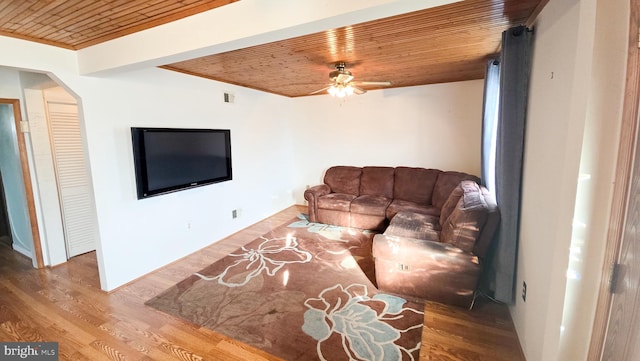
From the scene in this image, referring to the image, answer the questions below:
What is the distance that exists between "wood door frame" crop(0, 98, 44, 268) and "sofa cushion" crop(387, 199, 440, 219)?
449cm

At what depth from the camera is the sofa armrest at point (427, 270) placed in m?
2.23

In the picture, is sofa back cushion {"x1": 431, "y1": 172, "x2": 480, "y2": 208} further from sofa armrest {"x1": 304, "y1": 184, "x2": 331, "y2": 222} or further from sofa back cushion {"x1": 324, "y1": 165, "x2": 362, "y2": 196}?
sofa armrest {"x1": 304, "y1": 184, "x2": 331, "y2": 222}

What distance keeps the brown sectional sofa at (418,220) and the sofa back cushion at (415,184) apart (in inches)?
0.6

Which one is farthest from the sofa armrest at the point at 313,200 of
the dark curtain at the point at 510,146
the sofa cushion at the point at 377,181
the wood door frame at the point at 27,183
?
the wood door frame at the point at 27,183

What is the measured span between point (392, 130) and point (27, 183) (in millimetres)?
5094

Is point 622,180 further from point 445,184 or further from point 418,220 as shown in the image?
point 445,184

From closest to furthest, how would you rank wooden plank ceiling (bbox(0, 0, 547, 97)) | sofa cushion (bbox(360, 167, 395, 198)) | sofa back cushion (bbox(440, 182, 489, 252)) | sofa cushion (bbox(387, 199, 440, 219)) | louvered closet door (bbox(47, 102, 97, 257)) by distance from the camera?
1. wooden plank ceiling (bbox(0, 0, 547, 97))
2. sofa back cushion (bbox(440, 182, 489, 252))
3. louvered closet door (bbox(47, 102, 97, 257))
4. sofa cushion (bbox(387, 199, 440, 219))
5. sofa cushion (bbox(360, 167, 395, 198))

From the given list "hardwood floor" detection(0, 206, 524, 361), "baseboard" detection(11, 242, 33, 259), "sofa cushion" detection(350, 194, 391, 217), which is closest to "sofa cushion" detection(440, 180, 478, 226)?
"hardwood floor" detection(0, 206, 524, 361)

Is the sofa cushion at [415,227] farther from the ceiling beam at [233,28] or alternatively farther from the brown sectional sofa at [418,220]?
the ceiling beam at [233,28]

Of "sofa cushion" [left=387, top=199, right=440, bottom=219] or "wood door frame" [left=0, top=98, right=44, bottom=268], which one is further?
"sofa cushion" [left=387, top=199, right=440, bottom=219]

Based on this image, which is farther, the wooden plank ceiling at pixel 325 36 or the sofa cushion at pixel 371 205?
the sofa cushion at pixel 371 205

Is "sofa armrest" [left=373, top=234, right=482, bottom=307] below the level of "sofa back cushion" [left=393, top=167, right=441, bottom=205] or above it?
below

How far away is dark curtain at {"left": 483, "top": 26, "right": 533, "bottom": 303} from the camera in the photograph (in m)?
1.96

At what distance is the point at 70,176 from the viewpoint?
337 centimetres
